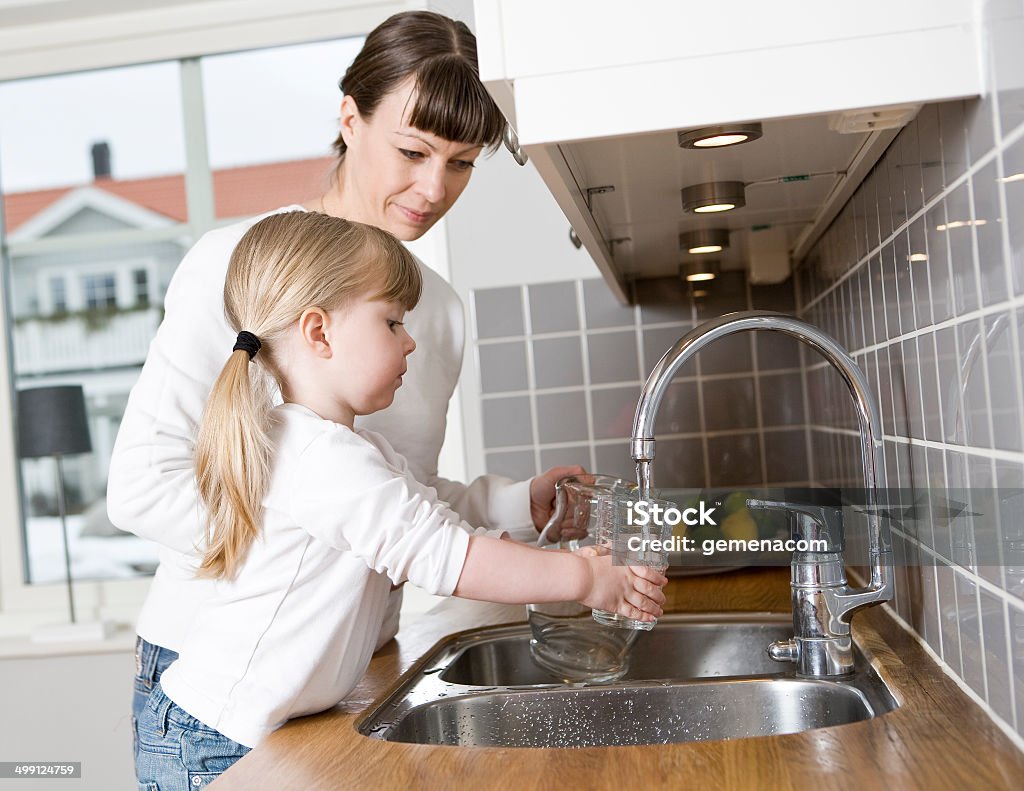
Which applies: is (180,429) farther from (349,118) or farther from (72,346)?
(72,346)

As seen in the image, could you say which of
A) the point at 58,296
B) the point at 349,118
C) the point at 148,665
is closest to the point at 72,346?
the point at 58,296

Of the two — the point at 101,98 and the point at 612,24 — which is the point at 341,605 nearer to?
the point at 612,24

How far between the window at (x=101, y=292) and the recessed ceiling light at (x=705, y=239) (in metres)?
1.83

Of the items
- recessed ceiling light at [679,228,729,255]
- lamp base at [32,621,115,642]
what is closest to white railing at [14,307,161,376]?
lamp base at [32,621,115,642]

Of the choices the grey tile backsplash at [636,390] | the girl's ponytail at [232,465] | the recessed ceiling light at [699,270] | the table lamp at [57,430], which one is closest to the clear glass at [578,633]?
the girl's ponytail at [232,465]

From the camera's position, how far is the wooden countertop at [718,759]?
68cm

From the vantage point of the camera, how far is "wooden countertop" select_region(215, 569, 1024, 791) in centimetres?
68

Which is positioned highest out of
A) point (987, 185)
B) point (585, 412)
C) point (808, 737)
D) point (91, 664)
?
point (987, 185)

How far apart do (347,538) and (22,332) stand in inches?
88.3

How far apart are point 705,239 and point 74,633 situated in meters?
1.92

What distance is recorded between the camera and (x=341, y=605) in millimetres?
923

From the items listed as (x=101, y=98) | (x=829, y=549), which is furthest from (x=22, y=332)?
(x=829, y=549)

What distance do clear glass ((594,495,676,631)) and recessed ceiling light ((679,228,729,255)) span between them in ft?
1.90

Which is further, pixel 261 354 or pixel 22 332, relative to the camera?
pixel 22 332
